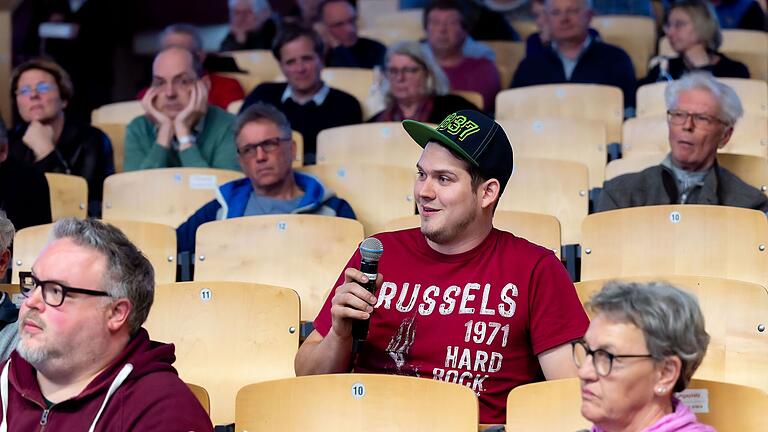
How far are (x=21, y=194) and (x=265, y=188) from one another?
35.3 inches

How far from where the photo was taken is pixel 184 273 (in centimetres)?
462

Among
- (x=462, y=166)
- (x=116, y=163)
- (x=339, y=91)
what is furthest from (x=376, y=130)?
(x=462, y=166)

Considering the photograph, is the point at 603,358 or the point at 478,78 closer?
the point at 603,358

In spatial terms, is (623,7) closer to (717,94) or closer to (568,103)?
(568,103)

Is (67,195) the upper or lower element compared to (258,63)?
lower

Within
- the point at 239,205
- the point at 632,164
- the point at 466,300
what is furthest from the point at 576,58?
the point at 466,300

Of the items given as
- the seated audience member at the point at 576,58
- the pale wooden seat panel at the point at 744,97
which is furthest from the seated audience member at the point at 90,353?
the seated audience member at the point at 576,58

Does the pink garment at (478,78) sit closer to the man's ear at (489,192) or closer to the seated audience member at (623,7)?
the seated audience member at (623,7)

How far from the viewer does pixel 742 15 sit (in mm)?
7770

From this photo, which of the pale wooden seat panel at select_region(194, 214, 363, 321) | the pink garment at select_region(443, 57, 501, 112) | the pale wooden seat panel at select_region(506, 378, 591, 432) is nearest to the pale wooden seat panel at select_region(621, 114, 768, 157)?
the pink garment at select_region(443, 57, 501, 112)

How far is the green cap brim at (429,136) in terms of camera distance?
125 inches

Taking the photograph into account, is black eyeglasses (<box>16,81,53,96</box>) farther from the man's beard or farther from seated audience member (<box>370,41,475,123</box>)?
the man's beard

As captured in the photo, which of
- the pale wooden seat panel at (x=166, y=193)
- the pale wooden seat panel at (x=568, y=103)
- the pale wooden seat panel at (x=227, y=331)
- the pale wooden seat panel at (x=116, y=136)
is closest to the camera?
the pale wooden seat panel at (x=227, y=331)

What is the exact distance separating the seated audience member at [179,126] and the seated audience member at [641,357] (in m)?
3.41
